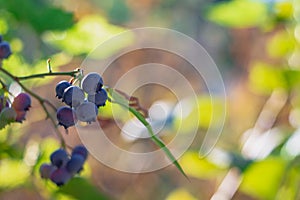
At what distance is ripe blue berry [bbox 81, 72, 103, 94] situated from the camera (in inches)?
25.1

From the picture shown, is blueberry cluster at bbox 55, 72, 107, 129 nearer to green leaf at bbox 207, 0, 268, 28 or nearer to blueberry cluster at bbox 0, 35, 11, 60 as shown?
blueberry cluster at bbox 0, 35, 11, 60

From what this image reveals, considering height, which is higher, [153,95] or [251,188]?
[251,188]

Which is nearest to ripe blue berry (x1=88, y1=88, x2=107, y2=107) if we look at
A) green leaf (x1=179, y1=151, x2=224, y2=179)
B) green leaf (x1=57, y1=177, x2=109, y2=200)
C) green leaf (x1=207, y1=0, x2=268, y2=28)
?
green leaf (x1=57, y1=177, x2=109, y2=200)

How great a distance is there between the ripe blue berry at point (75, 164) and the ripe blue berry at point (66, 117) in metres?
0.12

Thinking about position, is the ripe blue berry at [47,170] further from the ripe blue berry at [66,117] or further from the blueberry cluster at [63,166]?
the ripe blue berry at [66,117]

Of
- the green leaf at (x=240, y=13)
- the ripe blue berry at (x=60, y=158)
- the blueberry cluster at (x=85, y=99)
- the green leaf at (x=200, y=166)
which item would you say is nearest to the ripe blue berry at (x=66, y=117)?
the blueberry cluster at (x=85, y=99)

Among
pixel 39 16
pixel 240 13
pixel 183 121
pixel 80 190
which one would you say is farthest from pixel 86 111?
pixel 240 13

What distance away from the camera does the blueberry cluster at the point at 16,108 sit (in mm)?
675

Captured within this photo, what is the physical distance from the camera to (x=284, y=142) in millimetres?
1256

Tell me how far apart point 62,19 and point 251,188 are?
18.4 inches

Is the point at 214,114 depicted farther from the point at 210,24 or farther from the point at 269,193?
the point at 210,24

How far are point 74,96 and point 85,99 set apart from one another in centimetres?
1

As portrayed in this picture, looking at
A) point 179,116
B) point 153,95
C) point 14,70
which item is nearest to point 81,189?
point 14,70

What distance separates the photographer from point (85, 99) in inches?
25.7
